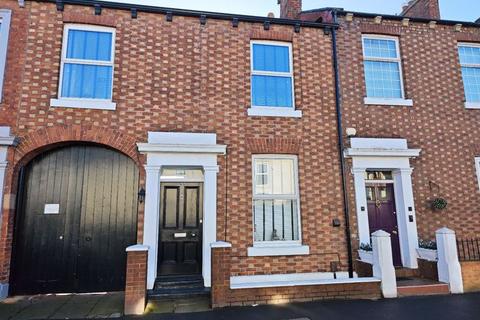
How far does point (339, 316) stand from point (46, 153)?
6.61 meters

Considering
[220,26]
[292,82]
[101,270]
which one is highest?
[220,26]

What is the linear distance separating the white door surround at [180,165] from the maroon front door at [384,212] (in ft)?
12.4

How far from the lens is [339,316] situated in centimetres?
509

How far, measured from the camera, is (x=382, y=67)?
27.2 feet

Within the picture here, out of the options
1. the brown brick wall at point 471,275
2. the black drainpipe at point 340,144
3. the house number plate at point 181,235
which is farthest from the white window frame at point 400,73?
the house number plate at point 181,235

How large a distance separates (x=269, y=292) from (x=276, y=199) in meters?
2.18

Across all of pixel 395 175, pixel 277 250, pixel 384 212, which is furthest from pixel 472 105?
pixel 277 250

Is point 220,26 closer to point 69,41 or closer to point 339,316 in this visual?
point 69,41

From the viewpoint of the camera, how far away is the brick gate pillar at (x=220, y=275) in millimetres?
5504

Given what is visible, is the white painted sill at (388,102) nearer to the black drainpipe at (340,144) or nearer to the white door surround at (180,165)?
the black drainpipe at (340,144)

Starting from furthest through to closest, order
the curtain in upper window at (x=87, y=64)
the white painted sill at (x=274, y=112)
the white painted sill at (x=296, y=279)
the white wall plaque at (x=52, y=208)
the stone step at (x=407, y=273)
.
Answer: the white painted sill at (x=274, y=112)
the stone step at (x=407, y=273)
the curtain in upper window at (x=87, y=64)
the white wall plaque at (x=52, y=208)
the white painted sill at (x=296, y=279)

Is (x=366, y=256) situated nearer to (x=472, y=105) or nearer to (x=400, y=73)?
(x=400, y=73)

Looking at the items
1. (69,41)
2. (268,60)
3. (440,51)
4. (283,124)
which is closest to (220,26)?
(268,60)

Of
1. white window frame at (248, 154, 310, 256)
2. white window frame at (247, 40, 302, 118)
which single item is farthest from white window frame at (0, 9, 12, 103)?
white window frame at (248, 154, 310, 256)
